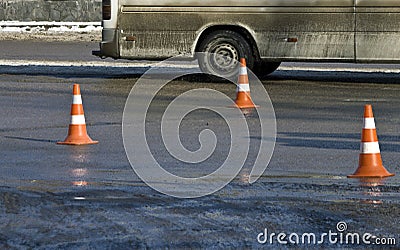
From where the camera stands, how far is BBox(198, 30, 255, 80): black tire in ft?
63.0

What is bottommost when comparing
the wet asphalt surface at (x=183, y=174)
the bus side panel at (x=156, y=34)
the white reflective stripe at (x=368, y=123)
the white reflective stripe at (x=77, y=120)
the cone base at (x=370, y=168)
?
the wet asphalt surface at (x=183, y=174)

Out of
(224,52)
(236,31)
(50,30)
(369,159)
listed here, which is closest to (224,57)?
(224,52)

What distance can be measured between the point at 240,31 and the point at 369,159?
9777 millimetres

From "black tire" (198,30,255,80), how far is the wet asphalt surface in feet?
8.76

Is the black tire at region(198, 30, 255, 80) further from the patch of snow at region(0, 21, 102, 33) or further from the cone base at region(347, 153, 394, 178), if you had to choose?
the patch of snow at region(0, 21, 102, 33)

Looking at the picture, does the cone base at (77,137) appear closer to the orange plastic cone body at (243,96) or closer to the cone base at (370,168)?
the cone base at (370,168)

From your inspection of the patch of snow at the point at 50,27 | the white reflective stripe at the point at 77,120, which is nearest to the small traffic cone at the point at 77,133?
the white reflective stripe at the point at 77,120

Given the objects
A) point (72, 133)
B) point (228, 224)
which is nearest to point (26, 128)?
point (72, 133)

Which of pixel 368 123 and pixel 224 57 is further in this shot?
pixel 224 57

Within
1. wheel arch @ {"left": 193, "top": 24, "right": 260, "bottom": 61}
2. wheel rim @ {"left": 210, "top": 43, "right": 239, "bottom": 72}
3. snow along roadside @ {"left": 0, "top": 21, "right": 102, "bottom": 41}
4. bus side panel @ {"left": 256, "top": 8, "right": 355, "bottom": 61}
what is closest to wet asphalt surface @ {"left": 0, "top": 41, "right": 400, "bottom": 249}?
bus side panel @ {"left": 256, "top": 8, "right": 355, "bottom": 61}

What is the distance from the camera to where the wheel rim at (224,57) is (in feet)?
63.3

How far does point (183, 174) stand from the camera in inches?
387

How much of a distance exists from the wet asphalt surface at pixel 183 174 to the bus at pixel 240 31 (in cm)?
209

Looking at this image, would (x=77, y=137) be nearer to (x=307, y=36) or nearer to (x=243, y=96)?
(x=243, y=96)
